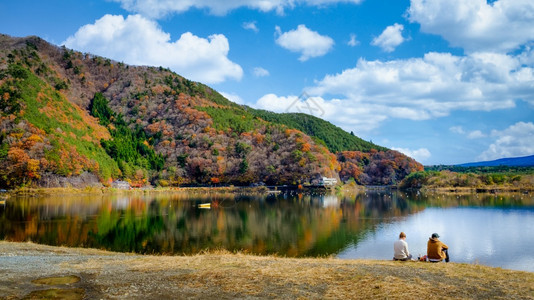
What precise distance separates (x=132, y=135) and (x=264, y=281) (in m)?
151

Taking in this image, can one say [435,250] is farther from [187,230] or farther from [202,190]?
[202,190]

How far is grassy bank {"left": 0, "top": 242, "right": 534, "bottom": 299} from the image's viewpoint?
10.7 m

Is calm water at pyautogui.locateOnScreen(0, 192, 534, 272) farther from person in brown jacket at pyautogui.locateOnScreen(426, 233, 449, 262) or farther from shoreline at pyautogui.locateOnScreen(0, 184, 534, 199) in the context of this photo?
shoreline at pyautogui.locateOnScreen(0, 184, 534, 199)

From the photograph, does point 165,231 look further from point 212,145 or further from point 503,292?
point 212,145

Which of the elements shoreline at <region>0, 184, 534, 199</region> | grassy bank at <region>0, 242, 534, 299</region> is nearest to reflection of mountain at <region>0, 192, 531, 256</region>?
grassy bank at <region>0, 242, 534, 299</region>

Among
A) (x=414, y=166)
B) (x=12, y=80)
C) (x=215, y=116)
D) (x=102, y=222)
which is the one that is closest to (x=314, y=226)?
(x=102, y=222)

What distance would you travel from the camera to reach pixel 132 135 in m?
153

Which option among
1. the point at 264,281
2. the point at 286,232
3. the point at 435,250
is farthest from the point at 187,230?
the point at 264,281

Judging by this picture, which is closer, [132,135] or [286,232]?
[286,232]

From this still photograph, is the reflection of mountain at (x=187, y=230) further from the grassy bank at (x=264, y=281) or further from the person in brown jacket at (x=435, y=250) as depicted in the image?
the grassy bank at (x=264, y=281)

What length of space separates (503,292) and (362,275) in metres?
4.00

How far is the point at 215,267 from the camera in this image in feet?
48.2

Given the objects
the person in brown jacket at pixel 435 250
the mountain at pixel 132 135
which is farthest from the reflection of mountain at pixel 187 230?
the mountain at pixel 132 135

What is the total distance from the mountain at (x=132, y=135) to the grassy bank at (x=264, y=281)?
85.5 meters
